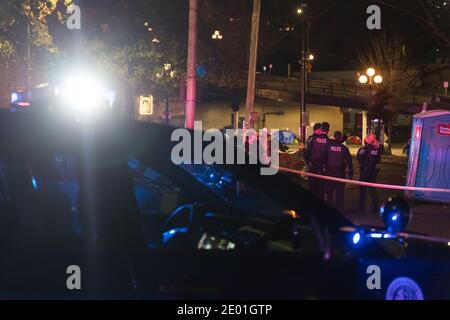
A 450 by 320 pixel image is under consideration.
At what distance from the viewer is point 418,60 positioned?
57500mm

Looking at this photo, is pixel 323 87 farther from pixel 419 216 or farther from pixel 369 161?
pixel 419 216

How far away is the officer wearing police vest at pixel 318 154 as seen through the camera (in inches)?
460

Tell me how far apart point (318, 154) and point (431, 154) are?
11.8ft

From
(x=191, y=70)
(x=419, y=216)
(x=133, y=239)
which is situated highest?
(x=191, y=70)

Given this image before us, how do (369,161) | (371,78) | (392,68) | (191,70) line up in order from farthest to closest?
(392,68) < (371,78) < (191,70) < (369,161)

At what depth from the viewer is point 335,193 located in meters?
11.7

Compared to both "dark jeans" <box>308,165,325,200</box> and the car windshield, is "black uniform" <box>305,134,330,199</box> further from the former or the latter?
the car windshield

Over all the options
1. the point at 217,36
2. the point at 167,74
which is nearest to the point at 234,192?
the point at 167,74

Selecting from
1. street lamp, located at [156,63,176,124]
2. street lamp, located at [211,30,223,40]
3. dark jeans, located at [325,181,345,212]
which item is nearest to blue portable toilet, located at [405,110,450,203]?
dark jeans, located at [325,181,345,212]

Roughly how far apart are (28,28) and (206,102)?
34797 mm

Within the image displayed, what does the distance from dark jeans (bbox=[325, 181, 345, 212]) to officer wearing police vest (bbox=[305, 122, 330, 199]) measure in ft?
0.53

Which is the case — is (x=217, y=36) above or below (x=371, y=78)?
above

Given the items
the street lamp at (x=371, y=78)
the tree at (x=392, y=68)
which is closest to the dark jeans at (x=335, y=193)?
the street lamp at (x=371, y=78)

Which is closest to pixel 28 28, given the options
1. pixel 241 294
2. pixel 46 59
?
pixel 46 59
